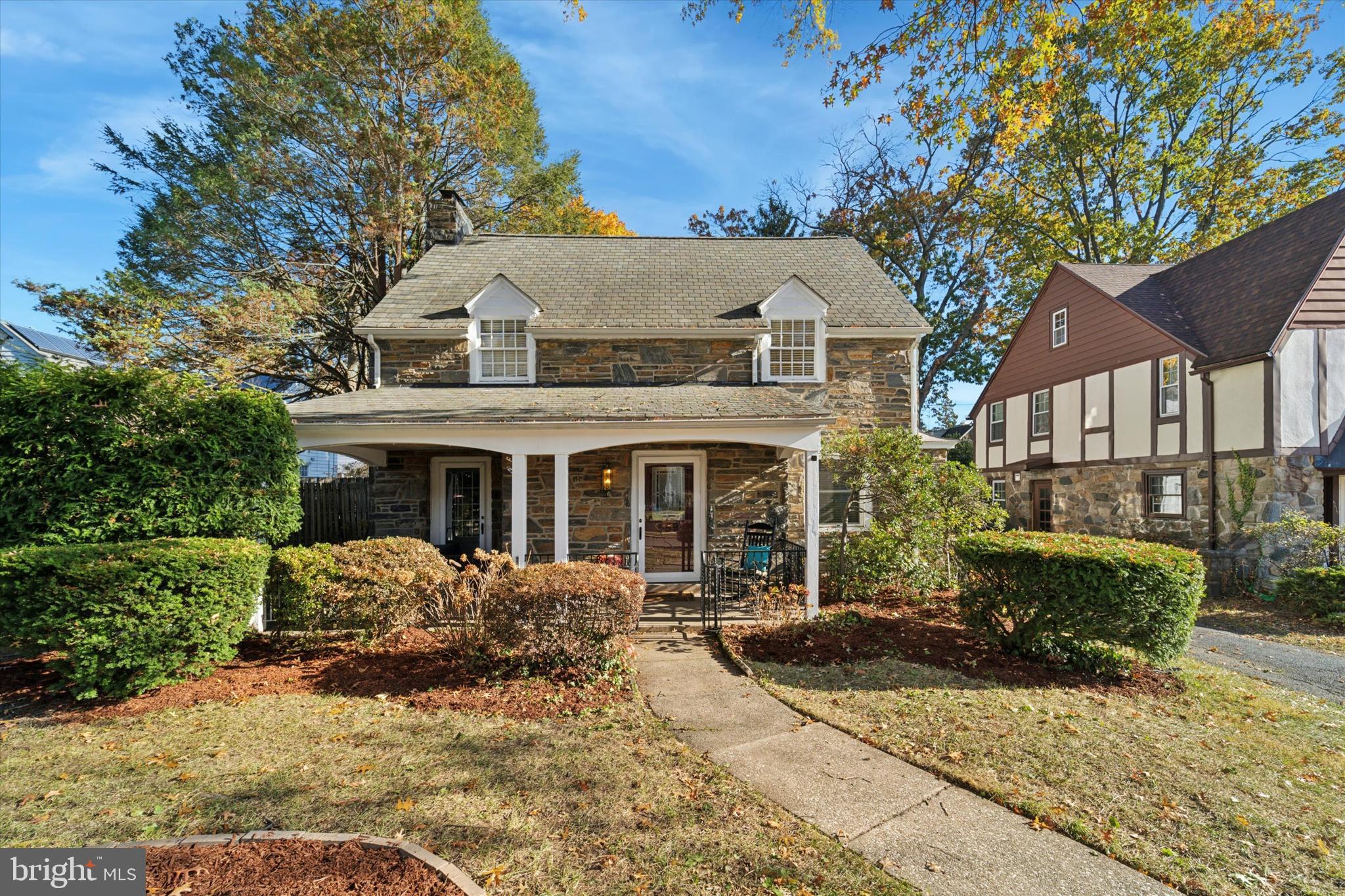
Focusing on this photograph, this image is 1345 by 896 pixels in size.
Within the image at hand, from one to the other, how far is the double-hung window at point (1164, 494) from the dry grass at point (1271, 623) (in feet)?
9.85

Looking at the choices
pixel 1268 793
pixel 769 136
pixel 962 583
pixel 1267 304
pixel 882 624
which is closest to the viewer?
pixel 1268 793

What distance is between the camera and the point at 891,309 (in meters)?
12.1

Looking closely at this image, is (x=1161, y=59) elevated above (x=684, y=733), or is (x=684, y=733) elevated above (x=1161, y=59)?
(x=1161, y=59)

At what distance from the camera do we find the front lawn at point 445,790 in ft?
10.1

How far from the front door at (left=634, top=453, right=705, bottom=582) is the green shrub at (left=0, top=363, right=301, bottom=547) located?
573 cm

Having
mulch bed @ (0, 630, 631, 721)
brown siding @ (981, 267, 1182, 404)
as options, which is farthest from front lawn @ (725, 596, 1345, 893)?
brown siding @ (981, 267, 1182, 404)

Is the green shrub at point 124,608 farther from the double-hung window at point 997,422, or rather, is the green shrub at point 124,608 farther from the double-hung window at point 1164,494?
the double-hung window at point 997,422

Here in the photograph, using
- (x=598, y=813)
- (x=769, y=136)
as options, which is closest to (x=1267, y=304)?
(x=769, y=136)

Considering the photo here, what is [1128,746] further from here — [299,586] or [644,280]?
[644,280]

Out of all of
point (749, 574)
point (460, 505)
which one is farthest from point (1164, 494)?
point (460, 505)

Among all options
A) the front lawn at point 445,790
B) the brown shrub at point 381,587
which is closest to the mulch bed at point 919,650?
the front lawn at point 445,790

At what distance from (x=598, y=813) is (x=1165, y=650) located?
19.0ft

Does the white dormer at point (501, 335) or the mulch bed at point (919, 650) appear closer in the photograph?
the mulch bed at point (919, 650)

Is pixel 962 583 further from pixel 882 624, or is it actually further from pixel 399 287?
pixel 399 287
